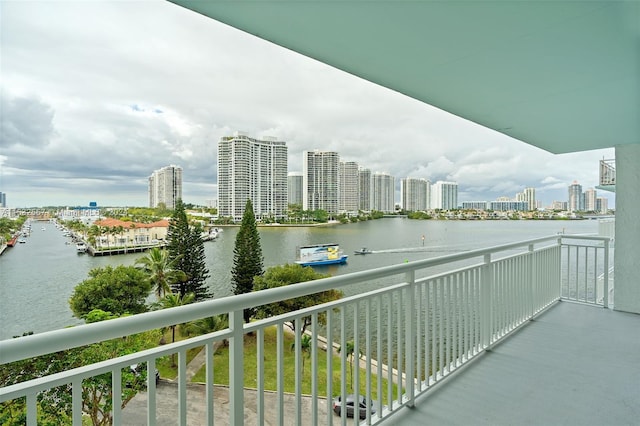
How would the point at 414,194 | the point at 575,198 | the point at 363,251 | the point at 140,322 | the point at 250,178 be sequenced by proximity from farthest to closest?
the point at 363,251 → the point at 414,194 → the point at 250,178 → the point at 575,198 → the point at 140,322

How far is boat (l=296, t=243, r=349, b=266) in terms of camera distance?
17.8m

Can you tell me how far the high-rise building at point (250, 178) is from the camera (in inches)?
578

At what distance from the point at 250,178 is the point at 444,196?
1205 cm

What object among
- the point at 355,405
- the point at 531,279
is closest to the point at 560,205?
the point at 531,279

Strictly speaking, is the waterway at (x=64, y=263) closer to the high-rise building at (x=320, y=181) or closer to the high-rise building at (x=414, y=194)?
the high-rise building at (x=320, y=181)

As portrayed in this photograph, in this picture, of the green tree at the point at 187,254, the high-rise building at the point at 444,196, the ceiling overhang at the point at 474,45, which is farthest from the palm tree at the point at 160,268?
the ceiling overhang at the point at 474,45

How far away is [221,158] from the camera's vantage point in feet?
51.3

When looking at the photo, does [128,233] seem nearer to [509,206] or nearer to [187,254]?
[187,254]

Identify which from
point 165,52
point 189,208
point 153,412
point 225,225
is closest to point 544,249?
point 153,412

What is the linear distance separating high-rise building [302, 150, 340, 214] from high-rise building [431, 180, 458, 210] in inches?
253

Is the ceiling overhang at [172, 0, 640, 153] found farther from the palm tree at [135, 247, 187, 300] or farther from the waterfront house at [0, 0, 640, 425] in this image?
the palm tree at [135, 247, 187, 300]

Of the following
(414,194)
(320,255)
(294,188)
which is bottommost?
(320,255)

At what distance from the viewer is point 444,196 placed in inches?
814

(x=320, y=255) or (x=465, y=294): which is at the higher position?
(x=465, y=294)
